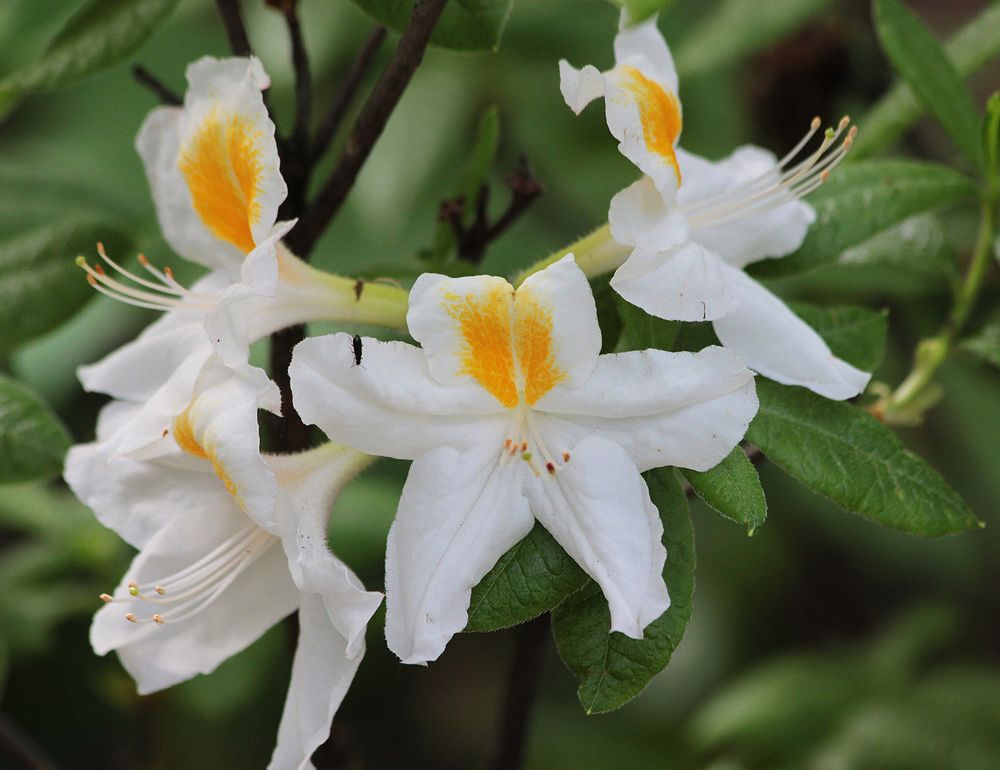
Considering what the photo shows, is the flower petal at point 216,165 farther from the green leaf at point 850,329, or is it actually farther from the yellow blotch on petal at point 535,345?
the green leaf at point 850,329

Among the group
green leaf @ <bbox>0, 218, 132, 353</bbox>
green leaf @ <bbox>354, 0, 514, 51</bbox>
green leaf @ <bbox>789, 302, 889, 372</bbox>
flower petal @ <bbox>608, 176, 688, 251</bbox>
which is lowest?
green leaf @ <bbox>0, 218, 132, 353</bbox>

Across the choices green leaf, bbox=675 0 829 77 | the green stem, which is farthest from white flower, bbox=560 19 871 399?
green leaf, bbox=675 0 829 77

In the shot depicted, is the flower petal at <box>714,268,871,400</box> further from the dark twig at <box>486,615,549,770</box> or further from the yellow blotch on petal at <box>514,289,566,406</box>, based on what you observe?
the dark twig at <box>486,615,549,770</box>

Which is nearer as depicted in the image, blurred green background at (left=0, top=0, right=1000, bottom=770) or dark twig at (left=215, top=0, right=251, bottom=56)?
dark twig at (left=215, top=0, right=251, bottom=56)

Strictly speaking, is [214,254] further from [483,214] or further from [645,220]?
[645,220]

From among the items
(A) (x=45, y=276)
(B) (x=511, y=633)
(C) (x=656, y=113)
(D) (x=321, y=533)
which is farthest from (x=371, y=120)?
(B) (x=511, y=633)

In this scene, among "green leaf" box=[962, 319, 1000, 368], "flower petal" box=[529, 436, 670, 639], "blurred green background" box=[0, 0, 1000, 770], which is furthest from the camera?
"blurred green background" box=[0, 0, 1000, 770]

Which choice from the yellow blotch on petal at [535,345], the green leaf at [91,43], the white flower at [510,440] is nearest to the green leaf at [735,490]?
the white flower at [510,440]
